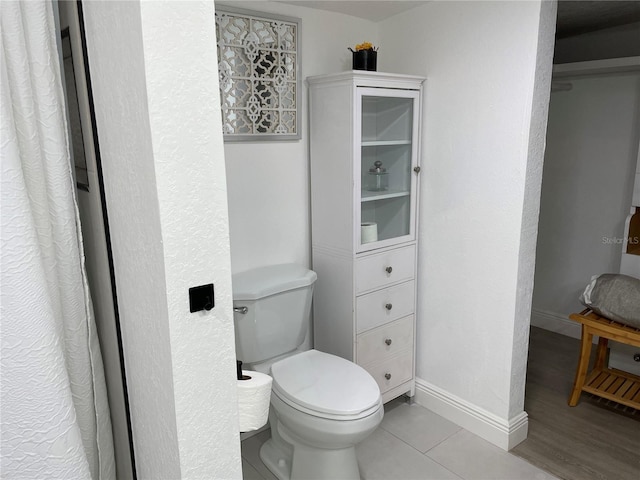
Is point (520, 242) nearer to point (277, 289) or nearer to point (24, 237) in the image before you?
point (277, 289)

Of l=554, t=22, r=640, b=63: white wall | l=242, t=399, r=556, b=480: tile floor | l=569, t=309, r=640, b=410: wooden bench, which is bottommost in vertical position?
l=242, t=399, r=556, b=480: tile floor

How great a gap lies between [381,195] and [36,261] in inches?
62.8

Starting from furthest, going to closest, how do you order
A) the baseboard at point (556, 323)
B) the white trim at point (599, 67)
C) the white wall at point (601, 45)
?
the baseboard at point (556, 323) → the white wall at point (601, 45) → the white trim at point (599, 67)

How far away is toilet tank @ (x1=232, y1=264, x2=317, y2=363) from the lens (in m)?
2.07

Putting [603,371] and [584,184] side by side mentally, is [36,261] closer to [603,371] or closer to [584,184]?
[603,371]

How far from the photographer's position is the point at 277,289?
2115 millimetres

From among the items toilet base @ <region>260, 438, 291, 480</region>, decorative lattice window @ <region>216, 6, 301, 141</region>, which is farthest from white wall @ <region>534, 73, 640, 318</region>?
toilet base @ <region>260, 438, 291, 480</region>

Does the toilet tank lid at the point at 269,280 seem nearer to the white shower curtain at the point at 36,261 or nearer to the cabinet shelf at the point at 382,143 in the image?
the cabinet shelf at the point at 382,143

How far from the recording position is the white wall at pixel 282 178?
2.21 m

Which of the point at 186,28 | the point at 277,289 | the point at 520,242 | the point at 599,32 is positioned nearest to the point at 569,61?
the point at 599,32

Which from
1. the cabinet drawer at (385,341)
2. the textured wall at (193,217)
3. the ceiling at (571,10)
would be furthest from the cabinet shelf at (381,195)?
the textured wall at (193,217)

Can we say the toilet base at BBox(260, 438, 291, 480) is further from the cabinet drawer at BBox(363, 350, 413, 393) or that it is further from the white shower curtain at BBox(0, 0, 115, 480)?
the white shower curtain at BBox(0, 0, 115, 480)

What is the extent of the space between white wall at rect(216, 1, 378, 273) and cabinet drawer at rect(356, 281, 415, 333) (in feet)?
1.24

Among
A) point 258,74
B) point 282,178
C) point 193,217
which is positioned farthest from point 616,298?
point 193,217
